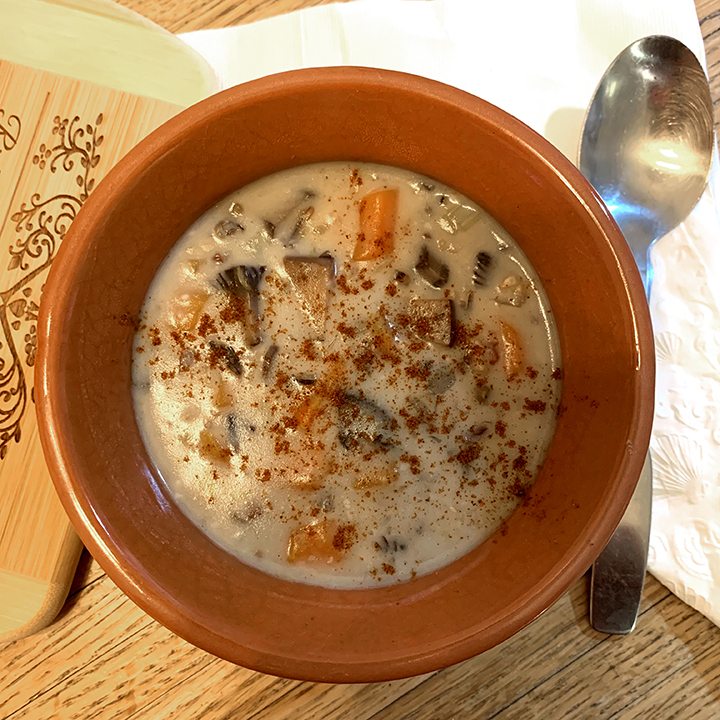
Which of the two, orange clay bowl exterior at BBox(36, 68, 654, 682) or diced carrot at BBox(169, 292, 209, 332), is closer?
orange clay bowl exterior at BBox(36, 68, 654, 682)

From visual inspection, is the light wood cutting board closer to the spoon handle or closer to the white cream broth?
the white cream broth

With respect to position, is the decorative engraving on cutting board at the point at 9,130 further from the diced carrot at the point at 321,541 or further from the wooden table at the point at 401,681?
the diced carrot at the point at 321,541

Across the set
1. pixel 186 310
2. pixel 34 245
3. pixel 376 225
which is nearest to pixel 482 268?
pixel 376 225

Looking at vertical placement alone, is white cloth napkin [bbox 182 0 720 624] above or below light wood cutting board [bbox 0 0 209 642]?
above

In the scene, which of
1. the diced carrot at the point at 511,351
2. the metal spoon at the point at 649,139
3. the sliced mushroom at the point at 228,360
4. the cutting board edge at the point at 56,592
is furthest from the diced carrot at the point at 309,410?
the metal spoon at the point at 649,139

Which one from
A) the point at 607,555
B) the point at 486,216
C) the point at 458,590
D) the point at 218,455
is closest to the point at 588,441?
the point at 607,555

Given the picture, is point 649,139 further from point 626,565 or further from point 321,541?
point 321,541

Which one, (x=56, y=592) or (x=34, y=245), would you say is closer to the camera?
(x=56, y=592)

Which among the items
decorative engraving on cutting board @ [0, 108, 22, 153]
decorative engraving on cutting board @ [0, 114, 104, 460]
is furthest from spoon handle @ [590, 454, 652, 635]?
decorative engraving on cutting board @ [0, 108, 22, 153]
